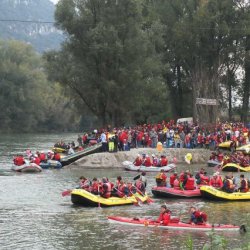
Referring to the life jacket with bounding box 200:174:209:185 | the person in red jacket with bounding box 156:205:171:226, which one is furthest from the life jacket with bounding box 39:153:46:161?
the person in red jacket with bounding box 156:205:171:226

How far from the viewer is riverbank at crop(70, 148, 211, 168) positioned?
132 feet

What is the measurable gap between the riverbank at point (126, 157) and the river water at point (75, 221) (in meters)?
7.39

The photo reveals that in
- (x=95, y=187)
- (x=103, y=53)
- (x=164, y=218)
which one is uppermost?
(x=103, y=53)

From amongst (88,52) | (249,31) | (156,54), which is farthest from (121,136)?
(249,31)

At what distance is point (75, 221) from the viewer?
74.9ft

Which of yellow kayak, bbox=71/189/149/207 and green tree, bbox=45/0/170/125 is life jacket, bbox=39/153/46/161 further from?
yellow kayak, bbox=71/189/149/207

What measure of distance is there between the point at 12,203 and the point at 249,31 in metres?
35.7

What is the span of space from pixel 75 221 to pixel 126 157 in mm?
18288

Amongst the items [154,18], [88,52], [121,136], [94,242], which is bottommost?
[94,242]

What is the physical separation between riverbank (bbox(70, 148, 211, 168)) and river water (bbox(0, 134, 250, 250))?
291 inches

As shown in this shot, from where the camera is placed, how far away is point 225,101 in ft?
223

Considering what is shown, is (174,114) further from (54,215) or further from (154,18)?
(54,215)

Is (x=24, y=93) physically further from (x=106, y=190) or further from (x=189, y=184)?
(x=106, y=190)

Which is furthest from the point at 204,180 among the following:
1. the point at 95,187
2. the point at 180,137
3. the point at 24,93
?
the point at 24,93
